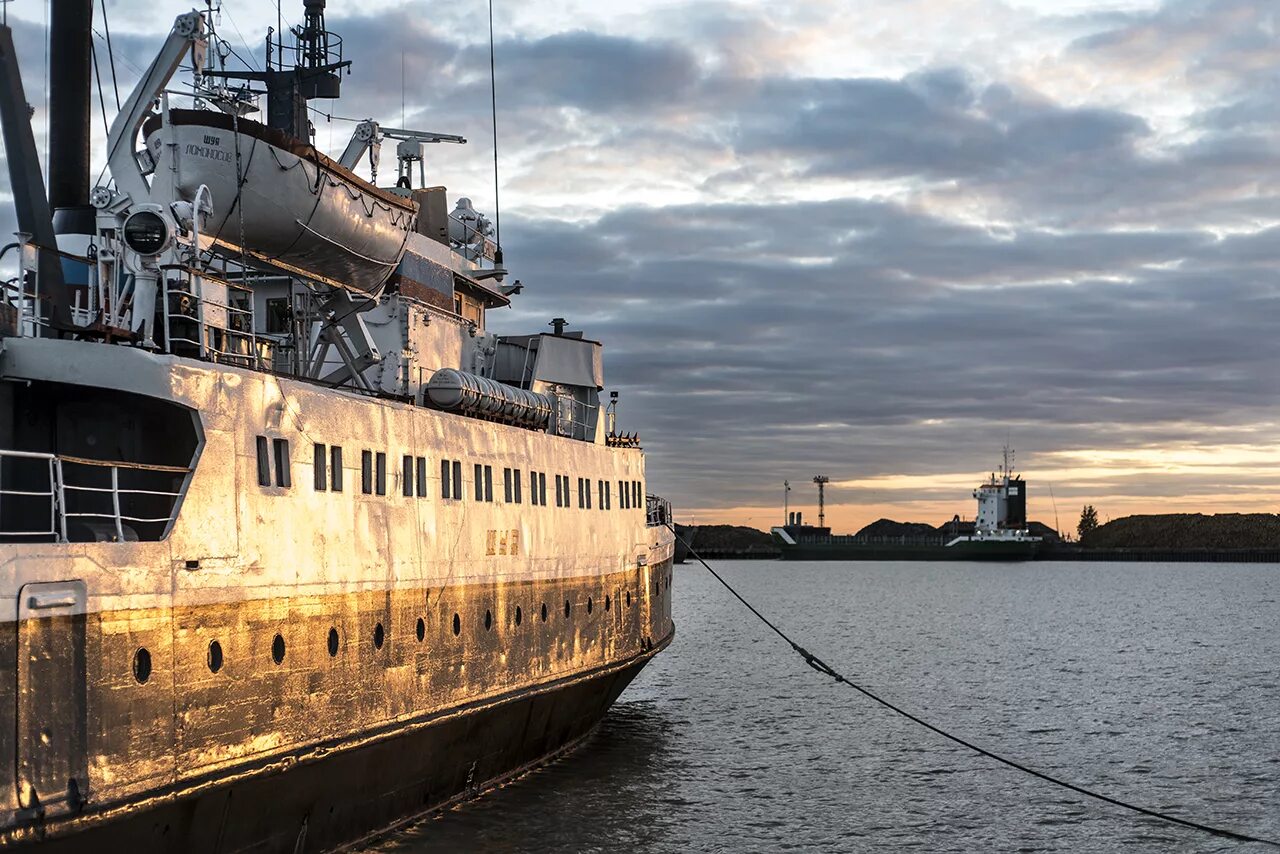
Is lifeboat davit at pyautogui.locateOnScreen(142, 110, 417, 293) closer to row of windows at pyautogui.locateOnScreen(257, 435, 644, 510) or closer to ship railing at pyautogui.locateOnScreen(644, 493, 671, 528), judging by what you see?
row of windows at pyautogui.locateOnScreen(257, 435, 644, 510)

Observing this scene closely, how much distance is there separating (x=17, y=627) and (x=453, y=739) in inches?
383

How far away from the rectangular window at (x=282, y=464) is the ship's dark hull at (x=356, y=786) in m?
3.28

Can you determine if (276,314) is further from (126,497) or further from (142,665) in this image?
(142,665)

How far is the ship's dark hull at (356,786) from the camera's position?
A: 44.6 ft

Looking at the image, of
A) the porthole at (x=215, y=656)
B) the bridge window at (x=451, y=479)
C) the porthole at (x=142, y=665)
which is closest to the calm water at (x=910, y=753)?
the bridge window at (x=451, y=479)

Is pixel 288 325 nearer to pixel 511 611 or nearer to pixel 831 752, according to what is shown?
pixel 511 611

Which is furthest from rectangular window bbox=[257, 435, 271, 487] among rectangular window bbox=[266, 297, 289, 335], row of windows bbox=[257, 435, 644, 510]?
rectangular window bbox=[266, 297, 289, 335]

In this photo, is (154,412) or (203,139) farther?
(203,139)

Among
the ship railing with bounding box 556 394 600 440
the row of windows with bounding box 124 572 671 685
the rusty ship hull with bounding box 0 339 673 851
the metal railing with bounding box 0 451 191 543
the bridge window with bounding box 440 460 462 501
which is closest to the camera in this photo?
the rusty ship hull with bounding box 0 339 673 851

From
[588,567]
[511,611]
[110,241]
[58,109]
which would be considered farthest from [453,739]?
[58,109]

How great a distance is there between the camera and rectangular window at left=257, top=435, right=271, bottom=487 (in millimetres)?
15719

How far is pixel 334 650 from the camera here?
16891 millimetres

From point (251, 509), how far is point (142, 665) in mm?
2515

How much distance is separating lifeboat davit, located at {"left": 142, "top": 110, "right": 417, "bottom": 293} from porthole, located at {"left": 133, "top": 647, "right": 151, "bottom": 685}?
22.2ft
